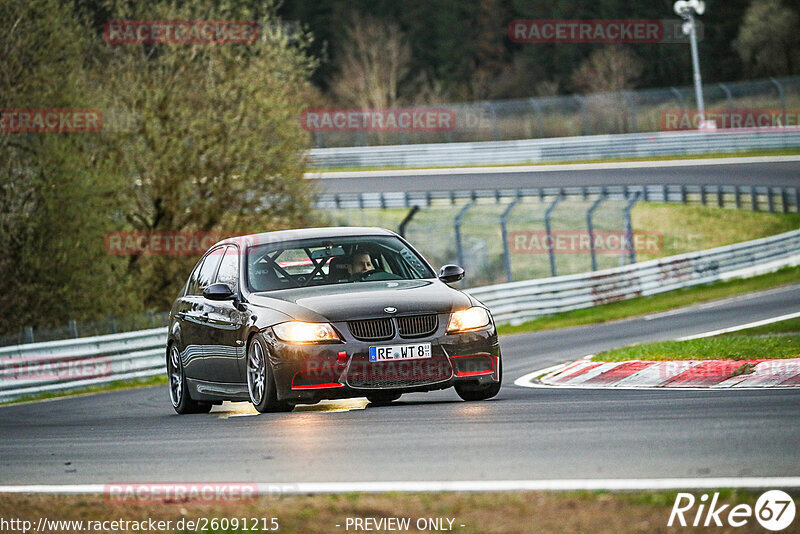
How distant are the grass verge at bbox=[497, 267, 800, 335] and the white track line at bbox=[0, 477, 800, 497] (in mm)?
19237

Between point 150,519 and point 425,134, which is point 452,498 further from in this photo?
point 425,134

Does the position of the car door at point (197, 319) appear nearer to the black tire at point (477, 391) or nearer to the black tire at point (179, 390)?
the black tire at point (179, 390)

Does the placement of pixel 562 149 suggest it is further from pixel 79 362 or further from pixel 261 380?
pixel 261 380

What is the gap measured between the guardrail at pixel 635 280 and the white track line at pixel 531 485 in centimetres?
1886

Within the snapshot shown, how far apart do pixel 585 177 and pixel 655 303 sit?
20554 millimetres

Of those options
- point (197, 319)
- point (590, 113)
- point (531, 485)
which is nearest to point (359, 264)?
point (197, 319)

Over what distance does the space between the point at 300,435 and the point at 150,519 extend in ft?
8.81

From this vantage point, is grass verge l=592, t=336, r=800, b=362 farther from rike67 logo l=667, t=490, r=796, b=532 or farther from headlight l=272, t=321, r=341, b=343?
rike67 logo l=667, t=490, r=796, b=532

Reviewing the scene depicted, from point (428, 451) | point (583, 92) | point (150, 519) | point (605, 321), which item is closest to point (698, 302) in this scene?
point (605, 321)

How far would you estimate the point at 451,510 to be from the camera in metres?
5.69

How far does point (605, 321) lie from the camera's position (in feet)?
84.3

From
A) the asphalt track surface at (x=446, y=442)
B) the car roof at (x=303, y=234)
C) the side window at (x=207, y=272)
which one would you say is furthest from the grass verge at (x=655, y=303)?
the car roof at (x=303, y=234)

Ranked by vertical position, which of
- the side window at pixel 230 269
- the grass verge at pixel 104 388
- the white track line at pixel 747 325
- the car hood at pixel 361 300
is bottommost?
the white track line at pixel 747 325

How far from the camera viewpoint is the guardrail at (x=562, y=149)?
164 feet
